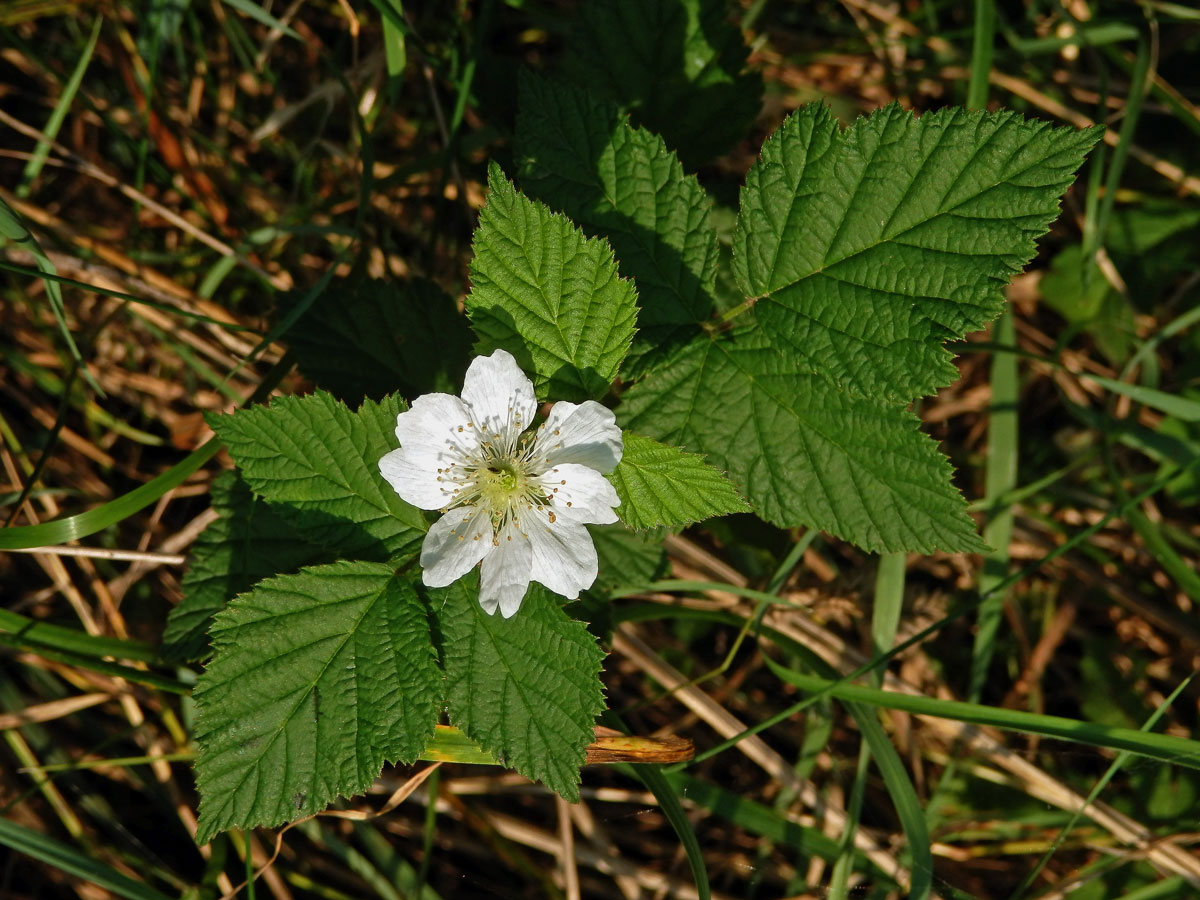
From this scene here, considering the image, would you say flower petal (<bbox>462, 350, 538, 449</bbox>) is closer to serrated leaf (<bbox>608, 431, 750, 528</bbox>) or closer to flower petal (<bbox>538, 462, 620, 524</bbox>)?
flower petal (<bbox>538, 462, 620, 524</bbox>)

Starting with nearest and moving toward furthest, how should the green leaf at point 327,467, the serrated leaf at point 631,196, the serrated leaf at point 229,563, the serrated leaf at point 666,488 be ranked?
1. the serrated leaf at point 666,488
2. the green leaf at point 327,467
3. the serrated leaf at point 631,196
4. the serrated leaf at point 229,563

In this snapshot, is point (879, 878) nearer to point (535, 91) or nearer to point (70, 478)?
point (535, 91)

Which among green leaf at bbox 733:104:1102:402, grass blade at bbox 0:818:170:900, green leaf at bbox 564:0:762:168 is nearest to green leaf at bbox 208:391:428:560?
green leaf at bbox 733:104:1102:402

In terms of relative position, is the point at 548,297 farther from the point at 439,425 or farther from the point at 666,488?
the point at 666,488

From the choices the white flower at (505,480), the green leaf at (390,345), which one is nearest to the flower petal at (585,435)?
the white flower at (505,480)

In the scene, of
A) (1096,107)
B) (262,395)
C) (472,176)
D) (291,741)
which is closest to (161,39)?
(472,176)

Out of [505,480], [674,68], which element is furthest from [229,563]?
[674,68]

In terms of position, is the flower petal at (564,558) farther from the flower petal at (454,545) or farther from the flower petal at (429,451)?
the flower petal at (429,451)

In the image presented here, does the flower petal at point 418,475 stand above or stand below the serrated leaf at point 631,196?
below
